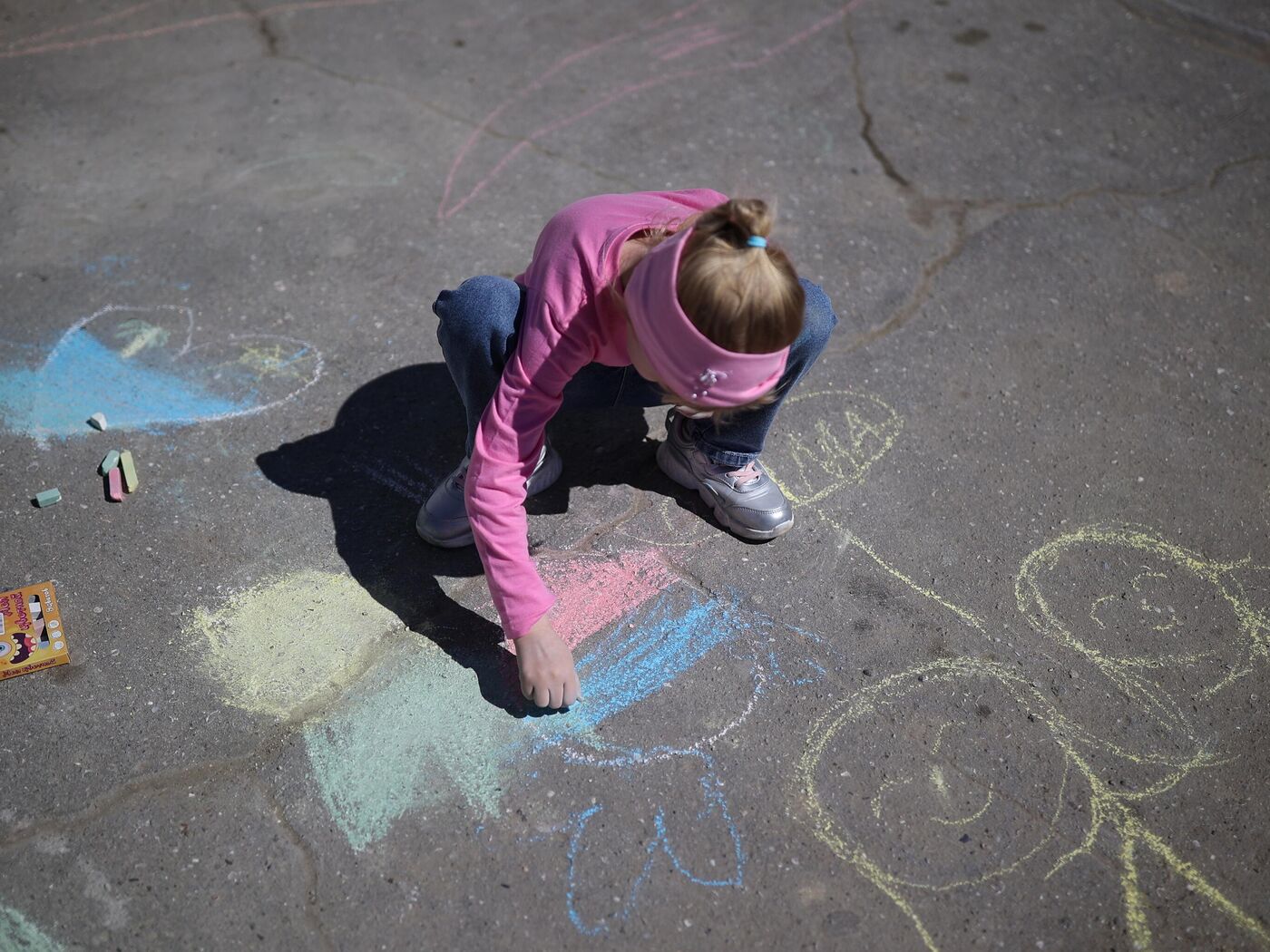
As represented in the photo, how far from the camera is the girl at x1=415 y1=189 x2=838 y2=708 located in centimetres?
162

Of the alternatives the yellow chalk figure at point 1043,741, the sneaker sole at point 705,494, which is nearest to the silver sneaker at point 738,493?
the sneaker sole at point 705,494

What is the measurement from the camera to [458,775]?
1901mm

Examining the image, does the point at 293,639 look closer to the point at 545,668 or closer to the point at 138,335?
the point at 545,668

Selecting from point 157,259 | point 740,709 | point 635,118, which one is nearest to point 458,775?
point 740,709

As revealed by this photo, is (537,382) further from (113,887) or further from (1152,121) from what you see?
(1152,121)

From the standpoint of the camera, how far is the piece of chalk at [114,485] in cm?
232

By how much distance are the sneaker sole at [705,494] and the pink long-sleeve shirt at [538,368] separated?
510 millimetres

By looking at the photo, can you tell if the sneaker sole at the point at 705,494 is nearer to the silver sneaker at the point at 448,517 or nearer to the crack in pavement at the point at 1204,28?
the silver sneaker at the point at 448,517

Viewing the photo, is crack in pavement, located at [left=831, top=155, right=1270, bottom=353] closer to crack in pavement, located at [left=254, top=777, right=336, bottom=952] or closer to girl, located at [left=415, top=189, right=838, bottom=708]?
girl, located at [left=415, top=189, right=838, bottom=708]

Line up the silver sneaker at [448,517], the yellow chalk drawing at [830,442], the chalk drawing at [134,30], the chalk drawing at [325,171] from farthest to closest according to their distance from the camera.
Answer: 1. the chalk drawing at [134,30]
2. the chalk drawing at [325,171]
3. the yellow chalk drawing at [830,442]
4. the silver sneaker at [448,517]

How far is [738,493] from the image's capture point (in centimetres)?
230

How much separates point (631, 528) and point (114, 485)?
1207 mm

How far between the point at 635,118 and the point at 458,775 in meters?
2.51

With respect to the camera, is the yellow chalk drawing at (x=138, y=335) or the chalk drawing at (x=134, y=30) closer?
the yellow chalk drawing at (x=138, y=335)
